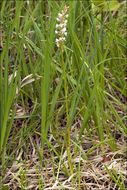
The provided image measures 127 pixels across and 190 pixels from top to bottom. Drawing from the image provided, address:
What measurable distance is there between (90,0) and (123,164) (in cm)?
95

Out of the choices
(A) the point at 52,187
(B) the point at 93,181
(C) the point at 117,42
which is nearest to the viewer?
(A) the point at 52,187

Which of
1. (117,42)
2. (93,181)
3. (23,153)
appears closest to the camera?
(93,181)

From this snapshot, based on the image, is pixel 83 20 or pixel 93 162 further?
pixel 83 20

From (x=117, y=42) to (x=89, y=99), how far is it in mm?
500

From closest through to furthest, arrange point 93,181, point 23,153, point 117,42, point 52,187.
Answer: point 52,187, point 93,181, point 23,153, point 117,42

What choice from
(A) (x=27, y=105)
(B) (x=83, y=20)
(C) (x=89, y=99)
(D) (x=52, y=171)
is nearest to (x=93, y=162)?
(D) (x=52, y=171)

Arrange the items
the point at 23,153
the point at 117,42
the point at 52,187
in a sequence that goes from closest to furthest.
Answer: the point at 52,187 < the point at 23,153 < the point at 117,42

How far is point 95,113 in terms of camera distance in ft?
4.73

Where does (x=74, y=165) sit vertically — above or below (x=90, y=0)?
below

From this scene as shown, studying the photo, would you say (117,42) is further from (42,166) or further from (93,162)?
(42,166)

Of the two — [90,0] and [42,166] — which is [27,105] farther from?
[90,0]

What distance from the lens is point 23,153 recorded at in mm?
1482

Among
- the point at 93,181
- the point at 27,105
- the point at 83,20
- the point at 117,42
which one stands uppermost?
the point at 83,20

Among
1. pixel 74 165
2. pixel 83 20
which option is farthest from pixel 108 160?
pixel 83 20
